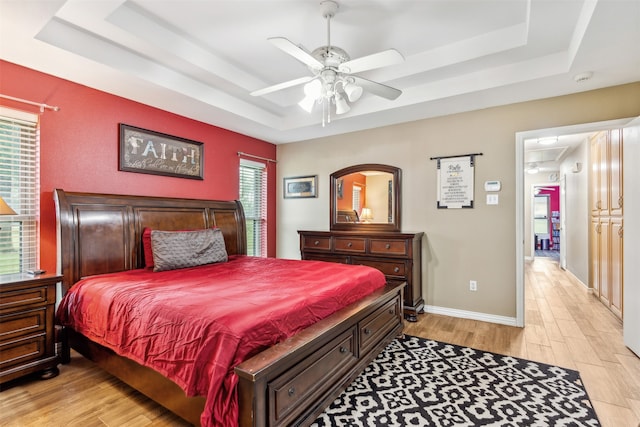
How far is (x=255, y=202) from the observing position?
497cm

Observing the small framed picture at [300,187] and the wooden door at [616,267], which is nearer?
the wooden door at [616,267]

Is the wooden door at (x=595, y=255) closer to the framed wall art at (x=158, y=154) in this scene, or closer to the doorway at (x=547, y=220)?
the framed wall art at (x=158, y=154)

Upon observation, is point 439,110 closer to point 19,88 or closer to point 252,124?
point 252,124

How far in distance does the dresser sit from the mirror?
0.43 metres

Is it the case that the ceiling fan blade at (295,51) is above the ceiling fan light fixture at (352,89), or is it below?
above

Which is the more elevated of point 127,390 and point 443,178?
point 443,178

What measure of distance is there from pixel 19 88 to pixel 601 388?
16.2 feet

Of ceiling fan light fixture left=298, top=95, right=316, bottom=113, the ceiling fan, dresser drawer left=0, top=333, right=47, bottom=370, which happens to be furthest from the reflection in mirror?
dresser drawer left=0, top=333, right=47, bottom=370

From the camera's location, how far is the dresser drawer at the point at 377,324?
229cm

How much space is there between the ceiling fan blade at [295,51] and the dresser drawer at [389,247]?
7.15 ft

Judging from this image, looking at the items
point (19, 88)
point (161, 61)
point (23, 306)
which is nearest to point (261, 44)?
point (161, 61)

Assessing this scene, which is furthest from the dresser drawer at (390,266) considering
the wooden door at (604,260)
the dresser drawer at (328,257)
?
the wooden door at (604,260)

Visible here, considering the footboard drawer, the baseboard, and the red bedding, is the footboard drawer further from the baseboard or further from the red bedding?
the baseboard

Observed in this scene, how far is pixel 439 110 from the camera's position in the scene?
3654mm
